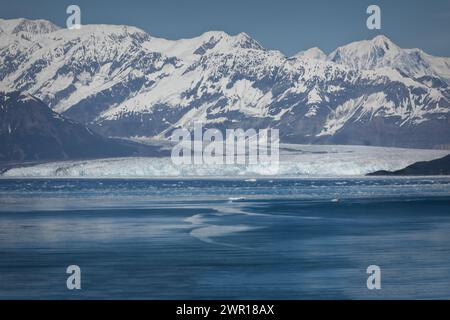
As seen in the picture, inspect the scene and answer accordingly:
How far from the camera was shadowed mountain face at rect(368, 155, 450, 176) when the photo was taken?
70625mm

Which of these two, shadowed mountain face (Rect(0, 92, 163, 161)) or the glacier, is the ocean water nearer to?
the glacier

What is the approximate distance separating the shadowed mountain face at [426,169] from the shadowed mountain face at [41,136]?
56.5m

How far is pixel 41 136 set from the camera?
449ft

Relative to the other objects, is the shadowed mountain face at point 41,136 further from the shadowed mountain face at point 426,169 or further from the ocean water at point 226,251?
the ocean water at point 226,251

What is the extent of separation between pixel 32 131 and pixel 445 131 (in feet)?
275

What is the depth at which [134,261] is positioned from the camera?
17750 mm

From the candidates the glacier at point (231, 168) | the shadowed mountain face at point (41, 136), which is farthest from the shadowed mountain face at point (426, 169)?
the shadowed mountain face at point (41, 136)

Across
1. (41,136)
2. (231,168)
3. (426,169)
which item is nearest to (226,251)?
(231,168)

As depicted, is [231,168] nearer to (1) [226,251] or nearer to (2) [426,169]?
(2) [426,169]

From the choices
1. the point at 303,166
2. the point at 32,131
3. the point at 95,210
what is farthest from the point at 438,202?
the point at 32,131

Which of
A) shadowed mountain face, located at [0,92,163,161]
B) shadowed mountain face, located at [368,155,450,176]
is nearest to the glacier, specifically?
shadowed mountain face, located at [368,155,450,176]

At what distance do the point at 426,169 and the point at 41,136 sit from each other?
7651 cm
